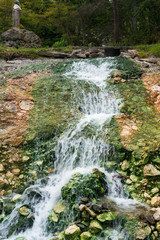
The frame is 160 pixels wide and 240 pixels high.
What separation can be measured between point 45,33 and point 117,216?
17.9 meters

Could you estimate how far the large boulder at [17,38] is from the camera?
46.0 feet

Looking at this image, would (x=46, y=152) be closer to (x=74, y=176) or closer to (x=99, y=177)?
(x=74, y=176)

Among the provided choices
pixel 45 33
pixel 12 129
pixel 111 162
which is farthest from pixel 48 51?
pixel 111 162

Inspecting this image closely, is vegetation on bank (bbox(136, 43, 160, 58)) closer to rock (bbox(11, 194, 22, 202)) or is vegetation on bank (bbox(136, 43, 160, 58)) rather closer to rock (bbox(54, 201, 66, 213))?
rock (bbox(54, 201, 66, 213))

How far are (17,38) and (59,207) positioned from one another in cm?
1262

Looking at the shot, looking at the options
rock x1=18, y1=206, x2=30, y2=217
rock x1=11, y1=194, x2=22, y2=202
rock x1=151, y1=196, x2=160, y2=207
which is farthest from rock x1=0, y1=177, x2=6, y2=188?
rock x1=151, y1=196, x2=160, y2=207

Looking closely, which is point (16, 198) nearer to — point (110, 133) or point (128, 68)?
Answer: point (110, 133)

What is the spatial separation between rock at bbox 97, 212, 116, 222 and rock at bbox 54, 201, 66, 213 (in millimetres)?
764

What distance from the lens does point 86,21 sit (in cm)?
1908

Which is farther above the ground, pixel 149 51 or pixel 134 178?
pixel 149 51

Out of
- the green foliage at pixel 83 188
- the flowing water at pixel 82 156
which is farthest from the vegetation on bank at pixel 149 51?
the green foliage at pixel 83 188

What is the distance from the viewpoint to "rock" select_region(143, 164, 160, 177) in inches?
171

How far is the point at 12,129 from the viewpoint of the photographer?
226 inches

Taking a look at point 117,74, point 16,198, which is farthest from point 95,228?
point 117,74
